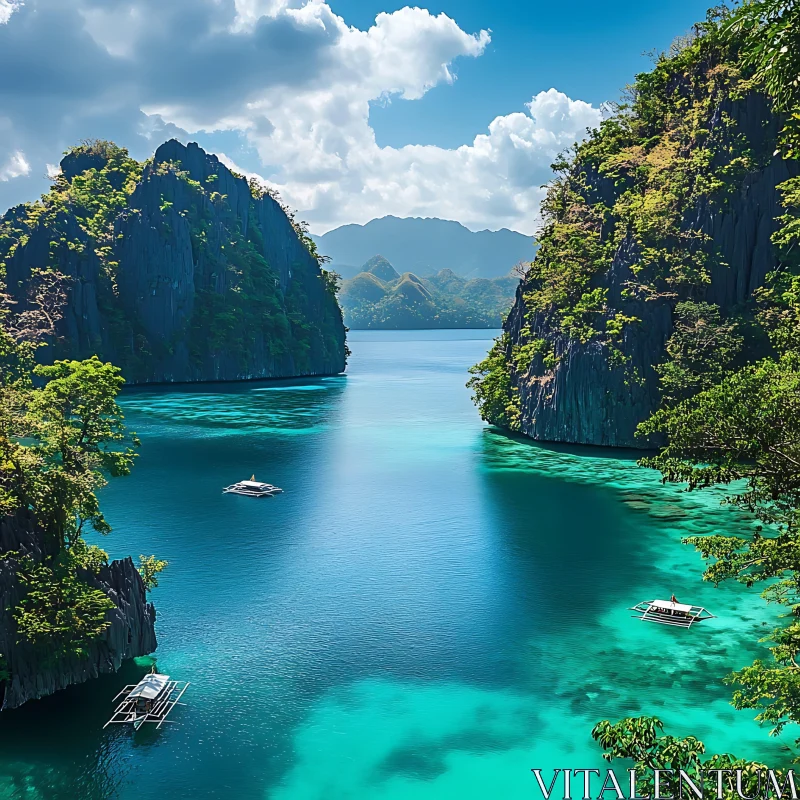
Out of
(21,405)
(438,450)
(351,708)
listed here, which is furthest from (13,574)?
(438,450)

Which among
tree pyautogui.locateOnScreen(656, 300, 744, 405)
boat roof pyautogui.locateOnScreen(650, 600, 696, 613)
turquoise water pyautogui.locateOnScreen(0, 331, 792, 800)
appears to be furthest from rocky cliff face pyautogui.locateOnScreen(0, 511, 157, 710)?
tree pyautogui.locateOnScreen(656, 300, 744, 405)

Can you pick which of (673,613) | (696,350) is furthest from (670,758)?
(696,350)

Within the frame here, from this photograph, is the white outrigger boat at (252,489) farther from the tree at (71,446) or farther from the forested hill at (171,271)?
the forested hill at (171,271)

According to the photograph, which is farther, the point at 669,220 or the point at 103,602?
the point at 669,220

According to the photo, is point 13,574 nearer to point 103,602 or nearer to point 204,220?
point 103,602

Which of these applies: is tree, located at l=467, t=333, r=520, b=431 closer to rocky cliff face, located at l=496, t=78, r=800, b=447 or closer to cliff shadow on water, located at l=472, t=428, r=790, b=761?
→ rocky cliff face, located at l=496, t=78, r=800, b=447

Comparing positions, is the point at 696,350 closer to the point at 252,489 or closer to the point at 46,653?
the point at 252,489

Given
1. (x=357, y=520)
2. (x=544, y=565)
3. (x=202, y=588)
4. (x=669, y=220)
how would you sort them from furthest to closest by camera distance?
(x=669, y=220) < (x=357, y=520) < (x=544, y=565) < (x=202, y=588)
